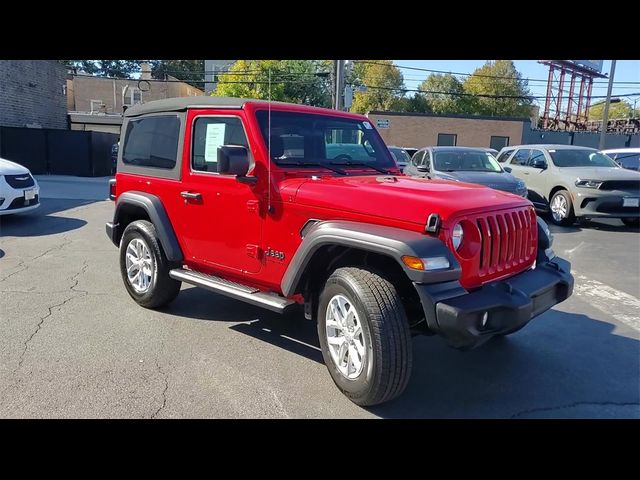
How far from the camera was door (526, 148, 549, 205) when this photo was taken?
10.7 metres

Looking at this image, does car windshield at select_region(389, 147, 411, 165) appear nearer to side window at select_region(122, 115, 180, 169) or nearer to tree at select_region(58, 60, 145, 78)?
side window at select_region(122, 115, 180, 169)

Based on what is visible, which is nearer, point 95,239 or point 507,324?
point 507,324

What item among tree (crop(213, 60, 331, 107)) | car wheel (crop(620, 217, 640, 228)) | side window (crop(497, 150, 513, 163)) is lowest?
car wheel (crop(620, 217, 640, 228))

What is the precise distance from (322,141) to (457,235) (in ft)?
5.76

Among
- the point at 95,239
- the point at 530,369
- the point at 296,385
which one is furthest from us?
the point at 95,239

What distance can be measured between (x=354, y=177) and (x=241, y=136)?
0.99m

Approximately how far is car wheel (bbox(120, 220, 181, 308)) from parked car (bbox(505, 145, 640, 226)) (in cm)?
846

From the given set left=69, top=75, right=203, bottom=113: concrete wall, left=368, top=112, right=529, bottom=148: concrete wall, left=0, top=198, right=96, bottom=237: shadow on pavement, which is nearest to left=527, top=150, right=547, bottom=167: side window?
left=0, top=198, right=96, bottom=237: shadow on pavement

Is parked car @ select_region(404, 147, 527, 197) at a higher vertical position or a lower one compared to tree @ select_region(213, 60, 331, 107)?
lower

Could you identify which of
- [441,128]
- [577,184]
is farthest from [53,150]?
[441,128]

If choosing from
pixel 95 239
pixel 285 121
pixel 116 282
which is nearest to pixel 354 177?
pixel 285 121
